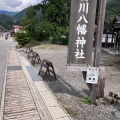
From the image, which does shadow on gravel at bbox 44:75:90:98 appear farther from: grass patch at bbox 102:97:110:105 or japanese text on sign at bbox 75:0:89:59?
japanese text on sign at bbox 75:0:89:59

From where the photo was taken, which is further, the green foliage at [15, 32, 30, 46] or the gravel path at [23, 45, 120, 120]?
the green foliage at [15, 32, 30, 46]

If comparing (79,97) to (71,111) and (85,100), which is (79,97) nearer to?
(85,100)

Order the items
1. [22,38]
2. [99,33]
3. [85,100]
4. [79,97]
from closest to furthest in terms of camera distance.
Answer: [99,33] → [85,100] → [79,97] → [22,38]

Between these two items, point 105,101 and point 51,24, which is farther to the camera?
point 51,24

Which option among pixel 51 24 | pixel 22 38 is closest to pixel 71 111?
pixel 22 38

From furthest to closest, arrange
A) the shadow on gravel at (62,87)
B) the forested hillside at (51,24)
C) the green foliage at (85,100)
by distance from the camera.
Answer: the forested hillside at (51,24) < the shadow on gravel at (62,87) < the green foliage at (85,100)

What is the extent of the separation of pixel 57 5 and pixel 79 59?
27.7 meters

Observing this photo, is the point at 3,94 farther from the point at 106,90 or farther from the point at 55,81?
the point at 106,90

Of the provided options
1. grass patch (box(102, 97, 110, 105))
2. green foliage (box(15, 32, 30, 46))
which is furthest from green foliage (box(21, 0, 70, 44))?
grass patch (box(102, 97, 110, 105))

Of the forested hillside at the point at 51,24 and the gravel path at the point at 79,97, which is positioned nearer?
the gravel path at the point at 79,97

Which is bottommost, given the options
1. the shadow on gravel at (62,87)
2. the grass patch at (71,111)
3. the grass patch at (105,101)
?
the grass patch at (71,111)

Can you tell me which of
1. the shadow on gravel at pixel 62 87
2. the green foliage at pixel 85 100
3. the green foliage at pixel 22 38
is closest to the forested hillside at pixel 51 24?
the green foliage at pixel 22 38

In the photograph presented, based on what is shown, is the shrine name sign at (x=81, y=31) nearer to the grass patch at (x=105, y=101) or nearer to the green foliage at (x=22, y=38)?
the grass patch at (x=105, y=101)

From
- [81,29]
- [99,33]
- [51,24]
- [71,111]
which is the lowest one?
[71,111]
